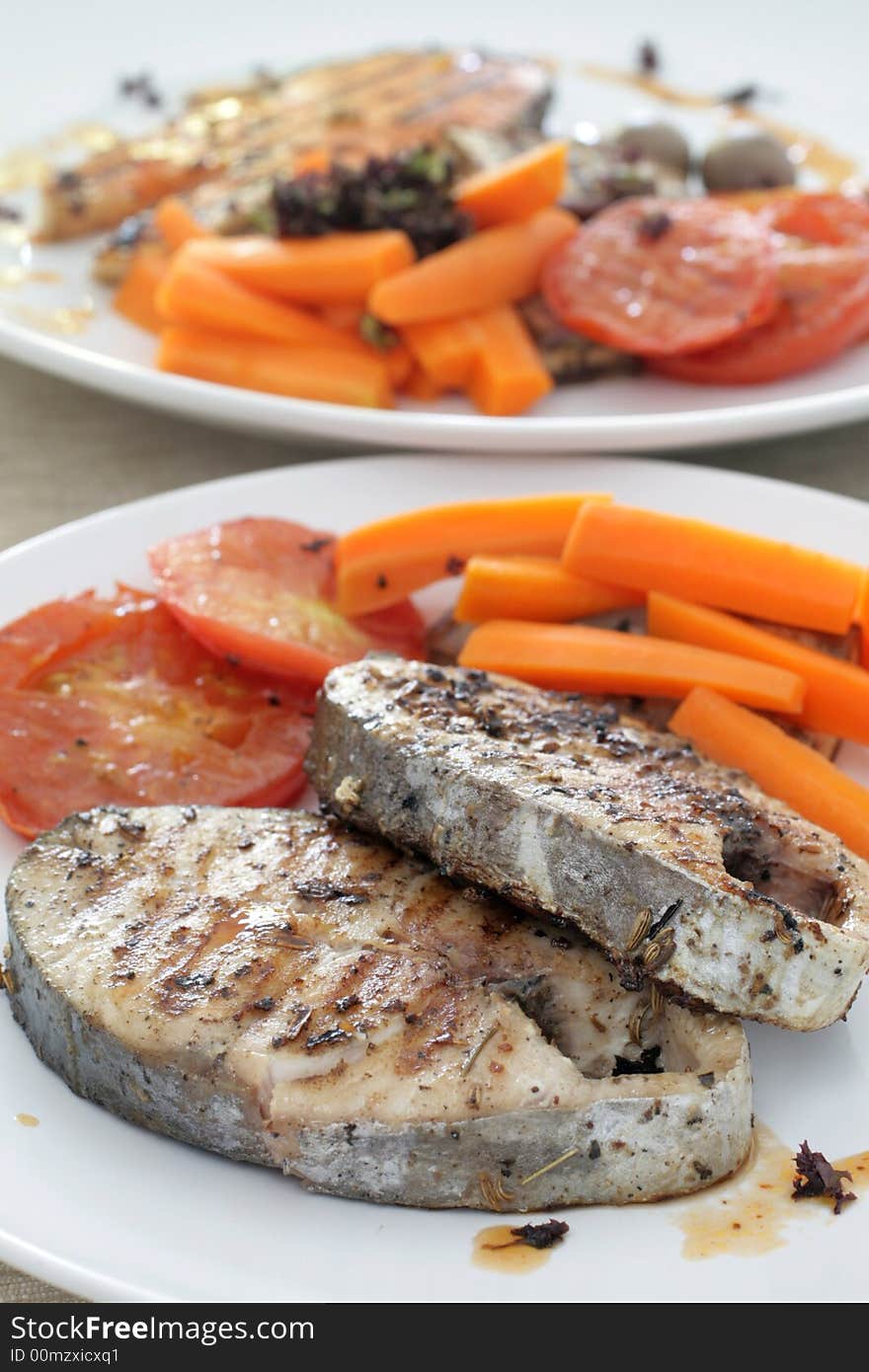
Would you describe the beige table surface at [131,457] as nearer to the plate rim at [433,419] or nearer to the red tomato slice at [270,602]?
the plate rim at [433,419]

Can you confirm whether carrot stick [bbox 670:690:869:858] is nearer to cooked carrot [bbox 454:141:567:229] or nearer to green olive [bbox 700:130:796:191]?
cooked carrot [bbox 454:141:567:229]

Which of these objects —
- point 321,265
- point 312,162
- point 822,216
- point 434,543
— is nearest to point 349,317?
point 321,265

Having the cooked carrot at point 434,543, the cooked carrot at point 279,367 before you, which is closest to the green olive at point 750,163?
the cooked carrot at point 279,367

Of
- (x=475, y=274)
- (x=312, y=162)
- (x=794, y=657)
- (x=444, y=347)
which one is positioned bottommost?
(x=794, y=657)

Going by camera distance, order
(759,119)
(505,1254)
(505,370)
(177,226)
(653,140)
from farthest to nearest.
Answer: (759,119), (653,140), (177,226), (505,370), (505,1254)

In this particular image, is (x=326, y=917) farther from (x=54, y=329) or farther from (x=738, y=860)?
(x=54, y=329)

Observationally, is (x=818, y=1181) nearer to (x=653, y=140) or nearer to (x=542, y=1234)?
(x=542, y=1234)
